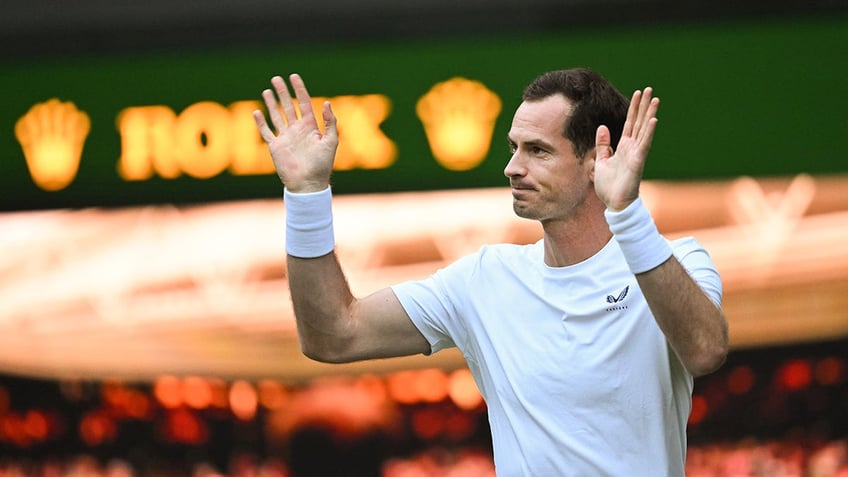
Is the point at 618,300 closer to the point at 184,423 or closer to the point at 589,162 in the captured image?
the point at 589,162

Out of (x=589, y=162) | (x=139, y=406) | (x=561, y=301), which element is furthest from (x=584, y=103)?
(x=139, y=406)

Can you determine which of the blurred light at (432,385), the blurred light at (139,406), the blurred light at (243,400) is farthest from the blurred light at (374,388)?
the blurred light at (139,406)

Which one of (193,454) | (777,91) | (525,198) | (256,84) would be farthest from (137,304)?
(525,198)

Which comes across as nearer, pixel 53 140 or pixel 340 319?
pixel 340 319

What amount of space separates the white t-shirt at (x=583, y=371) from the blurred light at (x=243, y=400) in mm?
4092

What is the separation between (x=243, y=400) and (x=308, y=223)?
4323 millimetres

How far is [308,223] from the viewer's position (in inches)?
159

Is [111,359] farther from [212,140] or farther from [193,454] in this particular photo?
[212,140]

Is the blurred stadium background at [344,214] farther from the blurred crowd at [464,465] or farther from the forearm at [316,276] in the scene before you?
the forearm at [316,276]

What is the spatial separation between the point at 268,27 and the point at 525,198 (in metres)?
4.32

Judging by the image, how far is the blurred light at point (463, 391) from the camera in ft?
26.3

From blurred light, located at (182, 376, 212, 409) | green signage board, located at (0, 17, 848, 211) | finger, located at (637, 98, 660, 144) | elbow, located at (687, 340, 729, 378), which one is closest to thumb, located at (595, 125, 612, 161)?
finger, located at (637, 98, 660, 144)

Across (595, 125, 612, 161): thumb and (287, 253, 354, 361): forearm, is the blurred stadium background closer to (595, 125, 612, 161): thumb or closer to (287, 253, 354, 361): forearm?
(287, 253, 354, 361): forearm

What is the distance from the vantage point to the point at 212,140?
26.8ft
